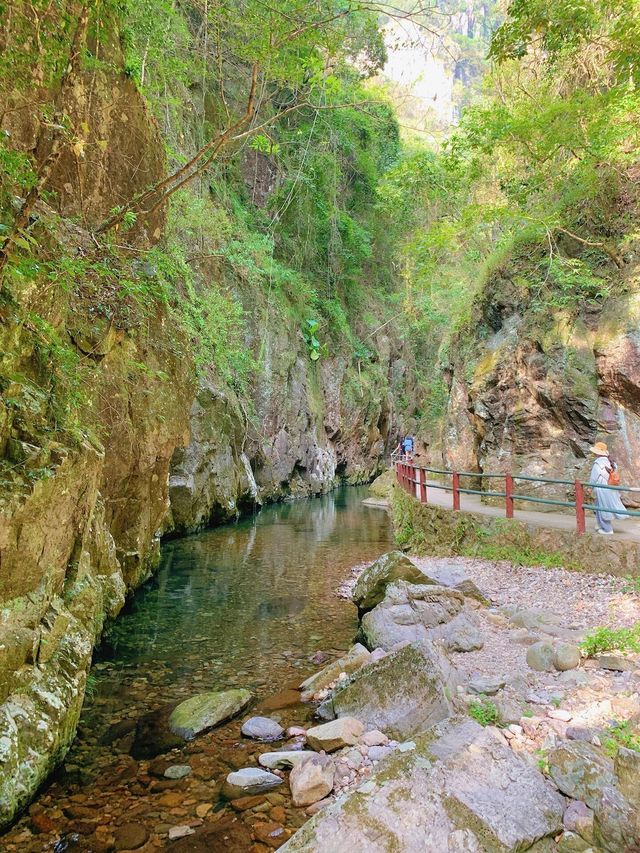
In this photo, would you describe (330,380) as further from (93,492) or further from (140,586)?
(93,492)

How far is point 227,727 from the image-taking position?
4.74 meters

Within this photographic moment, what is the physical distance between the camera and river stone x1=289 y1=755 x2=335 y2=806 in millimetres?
3639

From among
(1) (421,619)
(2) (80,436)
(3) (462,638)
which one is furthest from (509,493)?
(2) (80,436)

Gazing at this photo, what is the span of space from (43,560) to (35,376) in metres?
1.76

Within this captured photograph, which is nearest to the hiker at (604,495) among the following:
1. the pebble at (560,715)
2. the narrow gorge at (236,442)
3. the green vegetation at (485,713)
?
the narrow gorge at (236,442)

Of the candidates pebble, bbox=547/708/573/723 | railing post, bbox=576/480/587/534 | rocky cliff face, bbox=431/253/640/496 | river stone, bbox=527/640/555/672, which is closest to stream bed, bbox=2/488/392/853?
pebble, bbox=547/708/573/723

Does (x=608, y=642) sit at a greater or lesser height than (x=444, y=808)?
lesser

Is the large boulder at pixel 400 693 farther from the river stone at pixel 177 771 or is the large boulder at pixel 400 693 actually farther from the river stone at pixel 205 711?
the river stone at pixel 177 771

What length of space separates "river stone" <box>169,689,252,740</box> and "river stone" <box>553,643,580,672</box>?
10.1 ft

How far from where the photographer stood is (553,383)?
36.8ft

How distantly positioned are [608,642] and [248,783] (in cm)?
365

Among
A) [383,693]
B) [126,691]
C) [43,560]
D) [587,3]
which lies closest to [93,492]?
[43,560]

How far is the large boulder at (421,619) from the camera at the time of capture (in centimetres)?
599

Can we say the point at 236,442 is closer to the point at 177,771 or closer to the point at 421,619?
the point at 421,619
